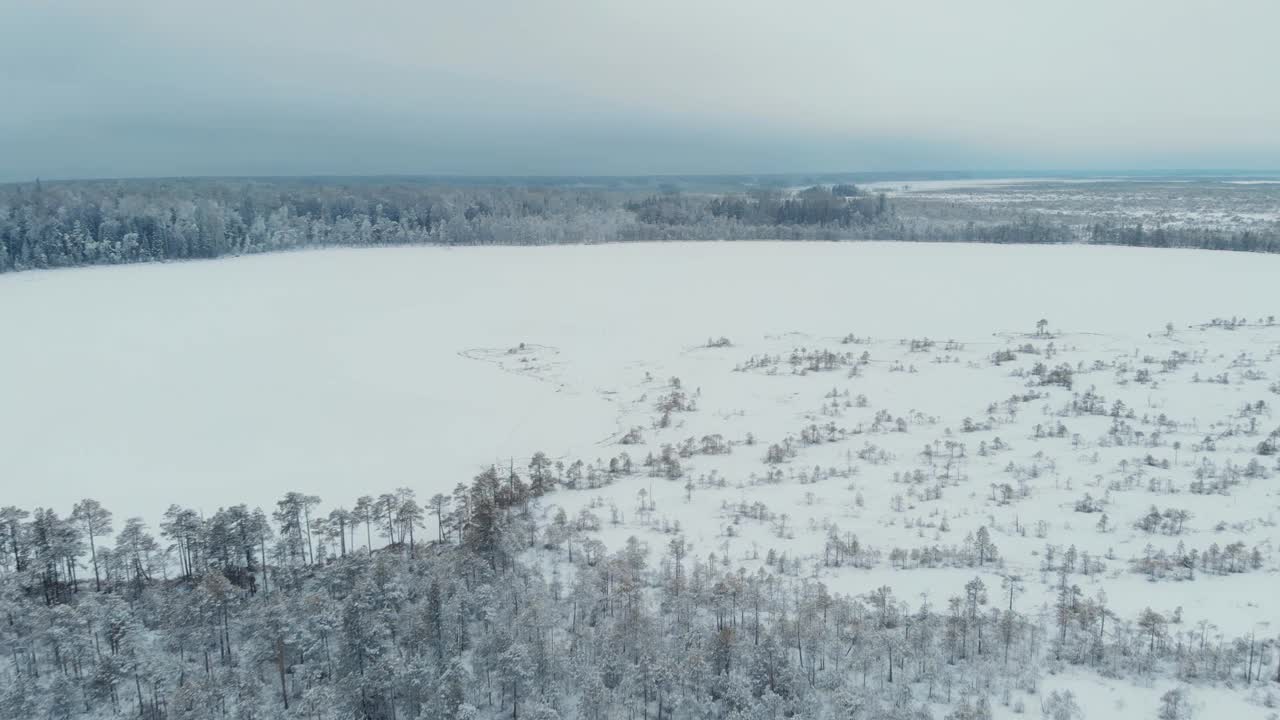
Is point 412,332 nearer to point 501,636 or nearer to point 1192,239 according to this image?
point 501,636

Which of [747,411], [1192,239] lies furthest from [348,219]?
[1192,239]

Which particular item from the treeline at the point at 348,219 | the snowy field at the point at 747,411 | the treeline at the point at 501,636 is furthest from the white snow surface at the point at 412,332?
the treeline at the point at 348,219

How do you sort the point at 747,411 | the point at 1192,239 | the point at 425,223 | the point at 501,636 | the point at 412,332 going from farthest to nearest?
the point at 425,223 < the point at 1192,239 < the point at 412,332 < the point at 747,411 < the point at 501,636

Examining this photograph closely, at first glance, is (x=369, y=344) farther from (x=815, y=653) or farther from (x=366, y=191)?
(x=366, y=191)

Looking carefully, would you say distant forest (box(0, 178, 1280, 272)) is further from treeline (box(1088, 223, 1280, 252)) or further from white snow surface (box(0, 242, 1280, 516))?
white snow surface (box(0, 242, 1280, 516))

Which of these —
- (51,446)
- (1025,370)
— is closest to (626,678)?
(51,446)

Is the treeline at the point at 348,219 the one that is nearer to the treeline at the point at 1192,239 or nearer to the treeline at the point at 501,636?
the treeline at the point at 1192,239
